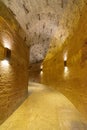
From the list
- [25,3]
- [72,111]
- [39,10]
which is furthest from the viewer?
[39,10]

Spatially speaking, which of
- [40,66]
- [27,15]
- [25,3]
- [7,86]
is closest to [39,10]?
[27,15]

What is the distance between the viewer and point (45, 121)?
288 cm

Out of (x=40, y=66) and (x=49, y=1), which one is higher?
(x=49, y=1)

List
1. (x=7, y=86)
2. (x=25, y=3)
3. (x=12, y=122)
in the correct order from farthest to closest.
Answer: (x=25, y=3)
(x=7, y=86)
(x=12, y=122)

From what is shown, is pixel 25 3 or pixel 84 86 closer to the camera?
pixel 84 86

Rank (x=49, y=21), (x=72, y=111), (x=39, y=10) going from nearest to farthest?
(x=72, y=111)
(x=39, y=10)
(x=49, y=21)

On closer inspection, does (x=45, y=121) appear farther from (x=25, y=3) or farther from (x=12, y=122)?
(x=25, y=3)

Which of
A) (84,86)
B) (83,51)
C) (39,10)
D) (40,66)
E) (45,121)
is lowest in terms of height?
(45,121)

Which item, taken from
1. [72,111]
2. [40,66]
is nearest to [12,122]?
[72,111]

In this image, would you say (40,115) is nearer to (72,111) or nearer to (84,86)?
(72,111)

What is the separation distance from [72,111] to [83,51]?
173 cm

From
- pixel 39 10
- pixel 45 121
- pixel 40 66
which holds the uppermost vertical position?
pixel 39 10

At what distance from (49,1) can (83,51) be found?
2399mm

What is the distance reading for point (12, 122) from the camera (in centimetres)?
281
